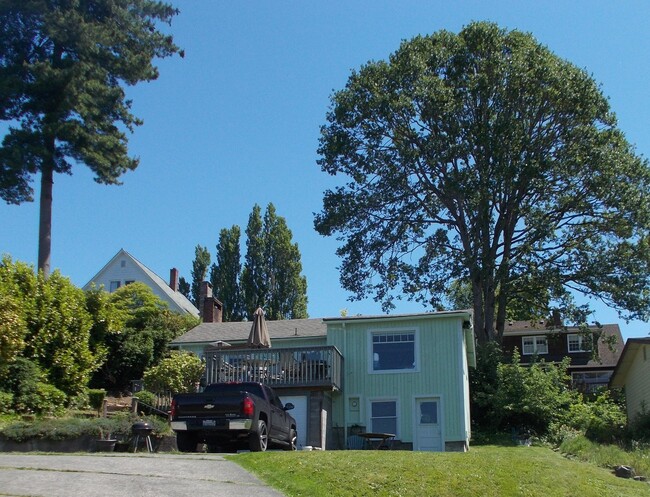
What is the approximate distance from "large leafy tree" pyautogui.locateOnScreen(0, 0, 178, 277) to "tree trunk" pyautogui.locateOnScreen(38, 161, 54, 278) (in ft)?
0.13

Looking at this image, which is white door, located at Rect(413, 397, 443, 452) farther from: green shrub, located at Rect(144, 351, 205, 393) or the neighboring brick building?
the neighboring brick building

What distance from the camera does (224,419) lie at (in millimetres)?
18297

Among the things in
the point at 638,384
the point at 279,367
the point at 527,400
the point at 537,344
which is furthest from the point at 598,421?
the point at 537,344

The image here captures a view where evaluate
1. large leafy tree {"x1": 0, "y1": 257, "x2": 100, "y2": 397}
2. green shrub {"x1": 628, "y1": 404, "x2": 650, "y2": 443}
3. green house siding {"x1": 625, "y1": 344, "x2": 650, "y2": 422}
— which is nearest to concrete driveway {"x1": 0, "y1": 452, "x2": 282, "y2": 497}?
large leafy tree {"x1": 0, "y1": 257, "x2": 100, "y2": 397}

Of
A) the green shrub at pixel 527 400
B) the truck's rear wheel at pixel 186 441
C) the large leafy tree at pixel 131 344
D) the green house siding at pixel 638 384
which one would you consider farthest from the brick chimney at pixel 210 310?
the truck's rear wheel at pixel 186 441

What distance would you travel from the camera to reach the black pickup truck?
18.2 metres

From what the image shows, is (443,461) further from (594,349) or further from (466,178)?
(594,349)

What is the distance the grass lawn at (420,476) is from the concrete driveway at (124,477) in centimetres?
58

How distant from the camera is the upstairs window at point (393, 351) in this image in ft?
90.7

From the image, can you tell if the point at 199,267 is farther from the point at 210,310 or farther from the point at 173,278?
the point at 210,310

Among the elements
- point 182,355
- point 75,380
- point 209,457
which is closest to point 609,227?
point 182,355

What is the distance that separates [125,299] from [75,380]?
13.4m

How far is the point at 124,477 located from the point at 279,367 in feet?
44.5

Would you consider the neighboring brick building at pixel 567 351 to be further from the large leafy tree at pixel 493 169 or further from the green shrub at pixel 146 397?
the green shrub at pixel 146 397
